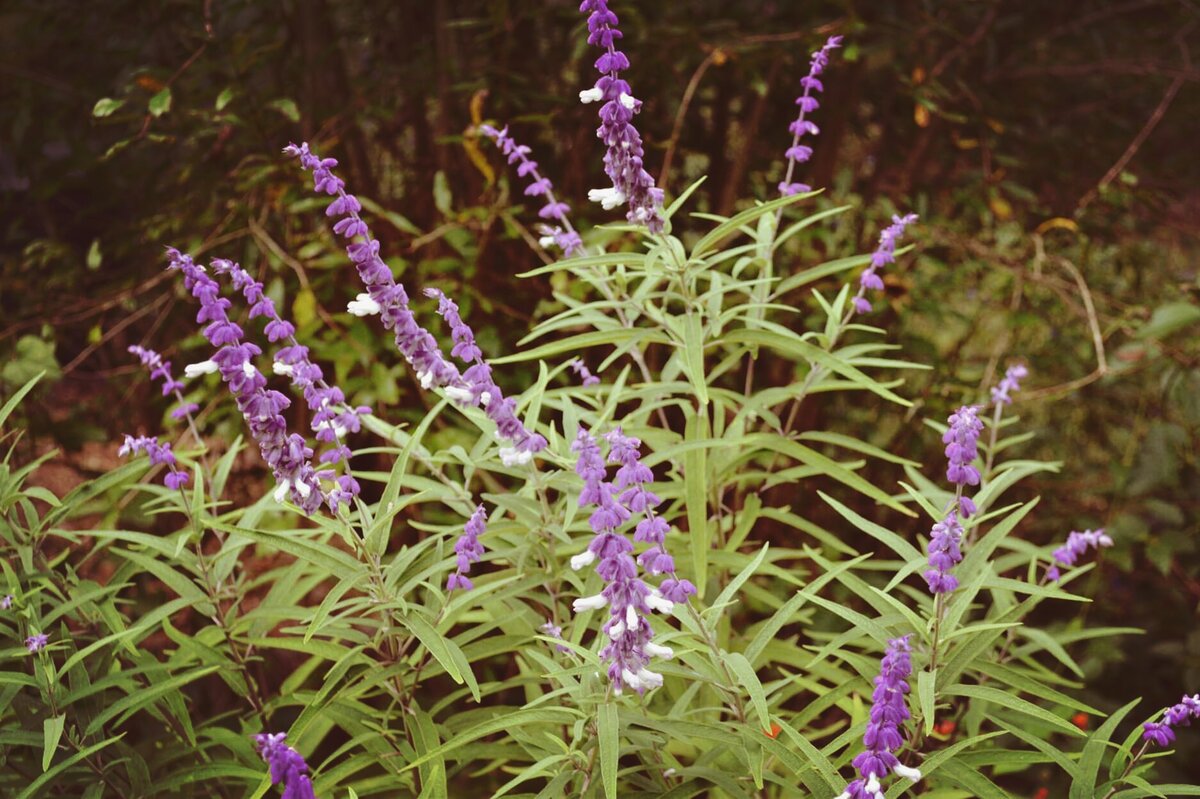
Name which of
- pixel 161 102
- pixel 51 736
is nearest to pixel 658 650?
pixel 51 736

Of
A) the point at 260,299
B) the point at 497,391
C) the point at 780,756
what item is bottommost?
the point at 780,756

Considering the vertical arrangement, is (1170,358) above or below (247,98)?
below

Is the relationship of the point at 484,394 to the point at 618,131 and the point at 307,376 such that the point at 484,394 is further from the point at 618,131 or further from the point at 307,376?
the point at 618,131

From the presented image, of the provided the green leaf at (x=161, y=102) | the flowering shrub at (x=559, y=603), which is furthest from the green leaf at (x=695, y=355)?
the green leaf at (x=161, y=102)

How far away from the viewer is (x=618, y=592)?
137 centimetres

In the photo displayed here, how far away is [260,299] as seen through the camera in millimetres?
1625

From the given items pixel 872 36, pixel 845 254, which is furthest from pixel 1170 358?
pixel 872 36

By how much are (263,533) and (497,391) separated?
0.42 metres

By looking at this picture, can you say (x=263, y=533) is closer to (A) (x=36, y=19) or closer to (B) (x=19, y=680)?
(B) (x=19, y=680)

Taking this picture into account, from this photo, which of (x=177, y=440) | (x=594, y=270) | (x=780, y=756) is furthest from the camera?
(x=177, y=440)

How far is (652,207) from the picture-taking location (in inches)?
70.2

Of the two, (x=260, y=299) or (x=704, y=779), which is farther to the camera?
(x=704, y=779)

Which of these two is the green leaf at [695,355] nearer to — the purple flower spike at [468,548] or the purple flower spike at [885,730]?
the purple flower spike at [468,548]

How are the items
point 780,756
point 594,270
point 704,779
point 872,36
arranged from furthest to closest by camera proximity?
point 872,36 < point 594,270 < point 704,779 < point 780,756
